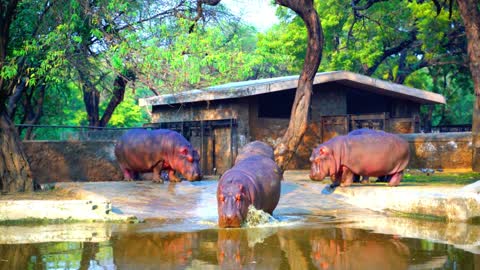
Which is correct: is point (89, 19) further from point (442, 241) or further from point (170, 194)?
point (442, 241)

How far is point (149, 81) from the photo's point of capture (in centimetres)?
1407

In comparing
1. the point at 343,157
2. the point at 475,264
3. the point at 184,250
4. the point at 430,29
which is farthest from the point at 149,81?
the point at 430,29

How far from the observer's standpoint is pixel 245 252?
25.3 feet

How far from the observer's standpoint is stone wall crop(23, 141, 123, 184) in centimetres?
1752

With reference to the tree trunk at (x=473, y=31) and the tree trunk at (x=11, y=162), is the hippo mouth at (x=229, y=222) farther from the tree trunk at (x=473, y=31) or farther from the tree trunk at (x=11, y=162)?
the tree trunk at (x=473, y=31)

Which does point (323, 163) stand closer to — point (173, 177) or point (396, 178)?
point (396, 178)

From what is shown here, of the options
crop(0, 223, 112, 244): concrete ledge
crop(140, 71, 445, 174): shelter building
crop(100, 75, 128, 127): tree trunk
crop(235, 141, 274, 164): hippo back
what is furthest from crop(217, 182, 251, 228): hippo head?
crop(100, 75, 128, 127): tree trunk

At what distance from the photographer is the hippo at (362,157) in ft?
47.0

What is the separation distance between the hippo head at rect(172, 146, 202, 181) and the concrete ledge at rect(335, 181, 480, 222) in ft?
14.1

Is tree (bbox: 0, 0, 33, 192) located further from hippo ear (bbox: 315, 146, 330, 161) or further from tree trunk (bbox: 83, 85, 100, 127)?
tree trunk (bbox: 83, 85, 100, 127)

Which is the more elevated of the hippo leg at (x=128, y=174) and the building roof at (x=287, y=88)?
the building roof at (x=287, y=88)

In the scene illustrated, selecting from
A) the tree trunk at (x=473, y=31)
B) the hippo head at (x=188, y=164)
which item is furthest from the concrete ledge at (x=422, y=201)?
the tree trunk at (x=473, y=31)

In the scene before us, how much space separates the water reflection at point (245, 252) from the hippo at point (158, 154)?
7.43 m

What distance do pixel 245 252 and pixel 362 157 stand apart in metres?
7.10
